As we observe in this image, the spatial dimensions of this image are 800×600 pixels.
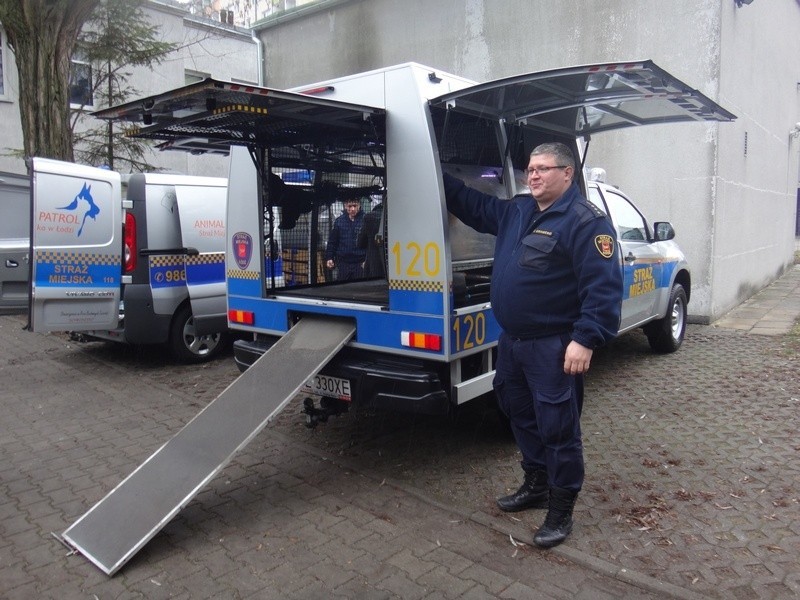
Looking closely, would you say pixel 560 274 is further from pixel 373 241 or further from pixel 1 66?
pixel 1 66

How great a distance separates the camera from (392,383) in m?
3.86

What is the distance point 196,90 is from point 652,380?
4.96 meters

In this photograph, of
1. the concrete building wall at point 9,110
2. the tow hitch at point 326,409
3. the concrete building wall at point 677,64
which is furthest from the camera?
the concrete building wall at point 9,110

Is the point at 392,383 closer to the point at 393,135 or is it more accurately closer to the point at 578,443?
the point at 578,443

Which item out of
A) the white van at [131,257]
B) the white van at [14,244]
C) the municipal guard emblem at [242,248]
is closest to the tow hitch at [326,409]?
the municipal guard emblem at [242,248]

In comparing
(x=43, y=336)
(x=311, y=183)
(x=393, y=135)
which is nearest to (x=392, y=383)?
(x=393, y=135)

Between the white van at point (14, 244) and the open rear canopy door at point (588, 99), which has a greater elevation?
the open rear canopy door at point (588, 99)

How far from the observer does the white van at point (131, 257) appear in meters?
5.98

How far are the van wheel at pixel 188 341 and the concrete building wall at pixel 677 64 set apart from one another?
609 cm

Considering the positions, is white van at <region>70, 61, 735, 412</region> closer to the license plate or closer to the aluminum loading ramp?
the license plate

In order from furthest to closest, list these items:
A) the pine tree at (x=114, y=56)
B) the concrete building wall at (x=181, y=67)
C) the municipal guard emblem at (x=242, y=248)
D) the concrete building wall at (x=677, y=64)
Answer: the concrete building wall at (x=181, y=67)
the pine tree at (x=114, y=56)
the concrete building wall at (x=677, y=64)
the municipal guard emblem at (x=242, y=248)

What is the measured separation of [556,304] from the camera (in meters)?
3.20

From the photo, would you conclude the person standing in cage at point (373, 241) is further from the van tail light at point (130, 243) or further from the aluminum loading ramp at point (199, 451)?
the van tail light at point (130, 243)

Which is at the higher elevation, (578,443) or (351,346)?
(351,346)
